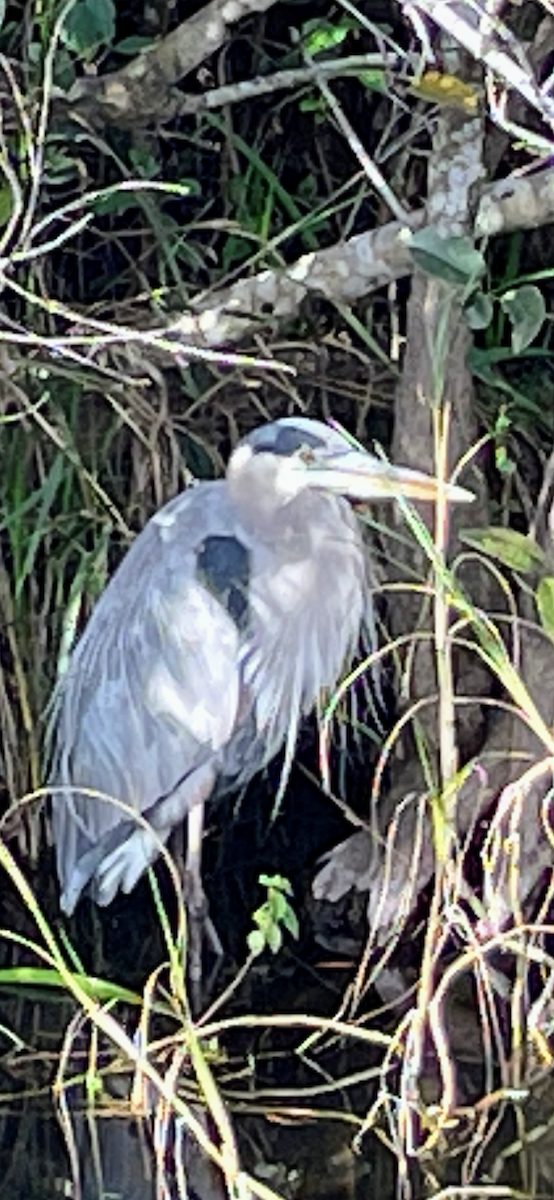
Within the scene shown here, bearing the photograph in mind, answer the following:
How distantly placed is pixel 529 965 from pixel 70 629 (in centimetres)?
67

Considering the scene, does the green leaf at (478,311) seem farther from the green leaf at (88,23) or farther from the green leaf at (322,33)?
the green leaf at (88,23)

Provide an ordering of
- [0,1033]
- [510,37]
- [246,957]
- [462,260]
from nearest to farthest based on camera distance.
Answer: [510,37]
[462,260]
[0,1033]
[246,957]

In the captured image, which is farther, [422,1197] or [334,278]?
[334,278]

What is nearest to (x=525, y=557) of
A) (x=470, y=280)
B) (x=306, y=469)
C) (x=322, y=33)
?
(x=470, y=280)

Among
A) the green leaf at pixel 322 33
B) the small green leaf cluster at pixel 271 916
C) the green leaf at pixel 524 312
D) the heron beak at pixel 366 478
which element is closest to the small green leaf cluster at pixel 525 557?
the heron beak at pixel 366 478

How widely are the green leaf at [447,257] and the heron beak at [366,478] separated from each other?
0.20 metres

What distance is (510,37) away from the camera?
2.26 meters

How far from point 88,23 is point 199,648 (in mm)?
686

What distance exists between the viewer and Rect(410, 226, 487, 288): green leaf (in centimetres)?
251

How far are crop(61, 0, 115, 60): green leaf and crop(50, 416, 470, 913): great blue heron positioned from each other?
45 centimetres

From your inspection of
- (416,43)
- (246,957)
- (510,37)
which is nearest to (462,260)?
(510,37)

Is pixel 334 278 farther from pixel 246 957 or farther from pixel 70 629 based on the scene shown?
pixel 246 957

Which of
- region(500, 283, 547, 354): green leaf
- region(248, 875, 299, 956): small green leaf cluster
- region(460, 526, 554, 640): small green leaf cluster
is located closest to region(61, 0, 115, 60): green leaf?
region(500, 283, 547, 354): green leaf

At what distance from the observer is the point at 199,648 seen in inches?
112
